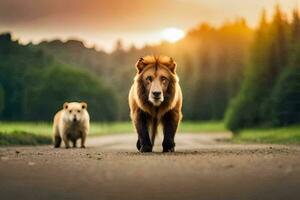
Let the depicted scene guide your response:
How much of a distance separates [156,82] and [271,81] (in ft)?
129

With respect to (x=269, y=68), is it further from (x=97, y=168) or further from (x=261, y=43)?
(x=97, y=168)

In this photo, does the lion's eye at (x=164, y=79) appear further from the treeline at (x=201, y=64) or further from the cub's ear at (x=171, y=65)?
the treeline at (x=201, y=64)

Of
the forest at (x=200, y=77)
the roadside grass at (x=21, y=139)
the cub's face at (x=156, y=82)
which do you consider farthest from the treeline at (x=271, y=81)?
the cub's face at (x=156, y=82)

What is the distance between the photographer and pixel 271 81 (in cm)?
5488

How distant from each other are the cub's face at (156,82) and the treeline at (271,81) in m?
30.5

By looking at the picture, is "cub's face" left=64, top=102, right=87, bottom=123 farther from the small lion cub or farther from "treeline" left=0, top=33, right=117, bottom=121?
"treeline" left=0, top=33, right=117, bottom=121

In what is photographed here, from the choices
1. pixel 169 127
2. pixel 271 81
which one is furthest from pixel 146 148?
pixel 271 81

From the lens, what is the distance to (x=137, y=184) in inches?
435

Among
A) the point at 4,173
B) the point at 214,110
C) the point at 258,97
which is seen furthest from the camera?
the point at 214,110

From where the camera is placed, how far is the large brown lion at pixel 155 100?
16.8 meters

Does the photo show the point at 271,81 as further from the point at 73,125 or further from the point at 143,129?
the point at 143,129

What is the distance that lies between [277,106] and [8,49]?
129ft

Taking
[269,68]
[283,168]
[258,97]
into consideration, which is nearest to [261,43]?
[269,68]

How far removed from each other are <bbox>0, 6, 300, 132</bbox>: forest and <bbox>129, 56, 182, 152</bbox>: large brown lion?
98.0 ft
